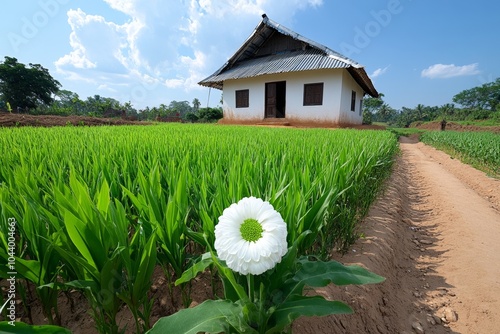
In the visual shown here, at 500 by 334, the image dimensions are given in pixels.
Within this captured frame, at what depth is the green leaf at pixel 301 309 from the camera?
2.34ft

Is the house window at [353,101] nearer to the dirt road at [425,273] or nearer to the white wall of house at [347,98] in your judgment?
the white wall of house at [347,98]

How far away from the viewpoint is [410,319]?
1.55 meters

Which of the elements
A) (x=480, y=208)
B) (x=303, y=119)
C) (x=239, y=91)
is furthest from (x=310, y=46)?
(x=480, y=208)

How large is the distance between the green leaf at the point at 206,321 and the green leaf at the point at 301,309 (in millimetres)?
89

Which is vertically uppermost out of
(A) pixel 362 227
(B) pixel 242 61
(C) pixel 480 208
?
(B) pixel 242 61

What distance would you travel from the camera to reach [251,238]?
596 mm

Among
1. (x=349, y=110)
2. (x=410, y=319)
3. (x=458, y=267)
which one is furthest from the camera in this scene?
(x=349, y=110)

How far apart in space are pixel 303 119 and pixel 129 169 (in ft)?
37.3

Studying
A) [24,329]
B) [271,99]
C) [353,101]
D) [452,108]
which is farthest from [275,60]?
[452,108]

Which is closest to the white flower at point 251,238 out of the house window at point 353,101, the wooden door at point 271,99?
the wooden door at point 271,99

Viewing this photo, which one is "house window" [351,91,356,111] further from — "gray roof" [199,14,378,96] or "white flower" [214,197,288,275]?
"white flower" [214,197,288,275]

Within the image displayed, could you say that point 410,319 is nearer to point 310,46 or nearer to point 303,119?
point 303,119

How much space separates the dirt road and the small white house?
826 centimetres

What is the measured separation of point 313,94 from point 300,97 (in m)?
0.63
